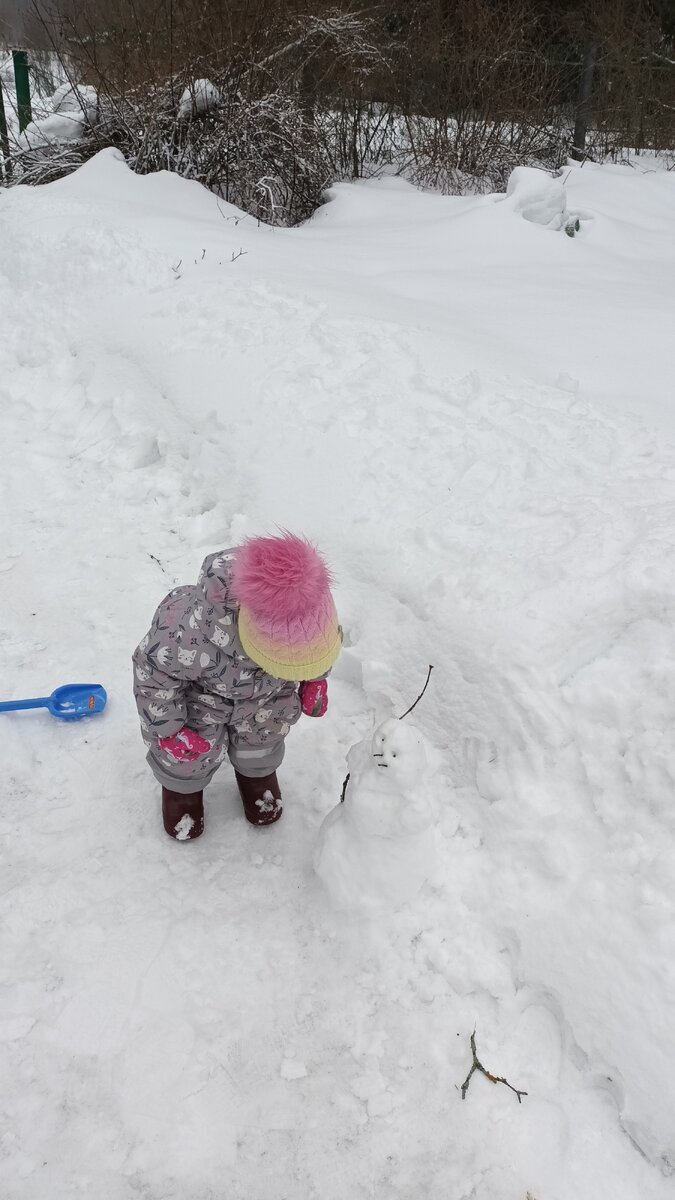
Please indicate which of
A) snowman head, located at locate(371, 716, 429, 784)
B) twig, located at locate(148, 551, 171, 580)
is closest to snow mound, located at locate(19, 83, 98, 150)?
twig, located at locate(148, 551, 171, 580)

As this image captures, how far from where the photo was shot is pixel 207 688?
1715 millimetres

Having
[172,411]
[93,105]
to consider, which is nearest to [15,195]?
[93,105]

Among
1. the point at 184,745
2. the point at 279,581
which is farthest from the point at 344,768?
the point at 279,581

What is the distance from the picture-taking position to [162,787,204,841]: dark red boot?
6.37 feet

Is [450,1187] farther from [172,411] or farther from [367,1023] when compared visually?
[172,411]

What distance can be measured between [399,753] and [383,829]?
0.19 m

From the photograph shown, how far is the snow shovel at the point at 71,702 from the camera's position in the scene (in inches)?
86.8

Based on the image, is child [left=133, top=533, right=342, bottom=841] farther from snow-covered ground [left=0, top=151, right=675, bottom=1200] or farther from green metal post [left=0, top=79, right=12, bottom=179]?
green metal post [left=0, top=79, right=12, bottom=179]

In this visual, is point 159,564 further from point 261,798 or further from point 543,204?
point 543,204

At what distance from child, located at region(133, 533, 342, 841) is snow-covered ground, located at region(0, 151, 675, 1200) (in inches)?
7.8

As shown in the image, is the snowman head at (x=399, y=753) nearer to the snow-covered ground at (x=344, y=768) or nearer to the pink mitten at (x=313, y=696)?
the pink mitten at (x=313, y=696)

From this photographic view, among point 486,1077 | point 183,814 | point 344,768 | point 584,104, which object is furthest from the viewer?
point 584,104

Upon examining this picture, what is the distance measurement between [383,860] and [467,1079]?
0.48 m

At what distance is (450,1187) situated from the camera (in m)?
1.48
